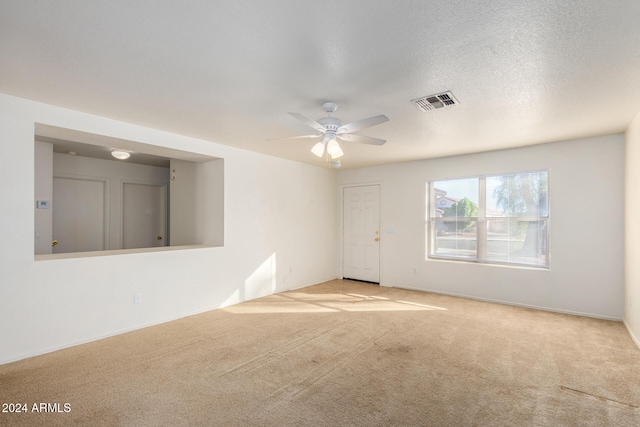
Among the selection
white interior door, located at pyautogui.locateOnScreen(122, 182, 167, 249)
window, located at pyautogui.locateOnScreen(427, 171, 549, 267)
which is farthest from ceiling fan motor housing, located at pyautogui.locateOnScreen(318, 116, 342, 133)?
white interior door, located at pyautogui.locateOnScreen(122, 182, 167, 249)

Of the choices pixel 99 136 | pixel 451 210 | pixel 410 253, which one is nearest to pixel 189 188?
pixel 99 136

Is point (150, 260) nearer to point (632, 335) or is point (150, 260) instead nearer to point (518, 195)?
point (518, 195)

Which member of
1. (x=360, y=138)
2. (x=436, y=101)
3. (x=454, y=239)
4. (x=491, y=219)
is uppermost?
(x=436, y=101)

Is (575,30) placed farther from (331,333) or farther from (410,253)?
(410,253)

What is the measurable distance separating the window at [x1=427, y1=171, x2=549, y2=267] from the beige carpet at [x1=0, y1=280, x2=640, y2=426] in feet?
3.85

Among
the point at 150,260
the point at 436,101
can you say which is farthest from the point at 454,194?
the point at 150,260

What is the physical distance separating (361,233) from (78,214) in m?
5.27

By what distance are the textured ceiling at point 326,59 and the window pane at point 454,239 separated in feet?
7.51

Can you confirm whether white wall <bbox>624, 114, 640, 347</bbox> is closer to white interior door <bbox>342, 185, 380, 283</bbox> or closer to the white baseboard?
the white baseboard

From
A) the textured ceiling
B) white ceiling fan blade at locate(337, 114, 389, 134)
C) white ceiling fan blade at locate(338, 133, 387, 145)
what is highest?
the textured ceiling

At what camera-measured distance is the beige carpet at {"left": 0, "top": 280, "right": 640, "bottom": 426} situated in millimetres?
2158

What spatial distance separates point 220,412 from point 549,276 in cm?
472

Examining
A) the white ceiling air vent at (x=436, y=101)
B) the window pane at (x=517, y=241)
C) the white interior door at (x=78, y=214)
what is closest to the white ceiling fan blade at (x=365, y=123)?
the white ceiling air vent at (x=436, y=101)

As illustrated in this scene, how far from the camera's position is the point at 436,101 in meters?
2.97
